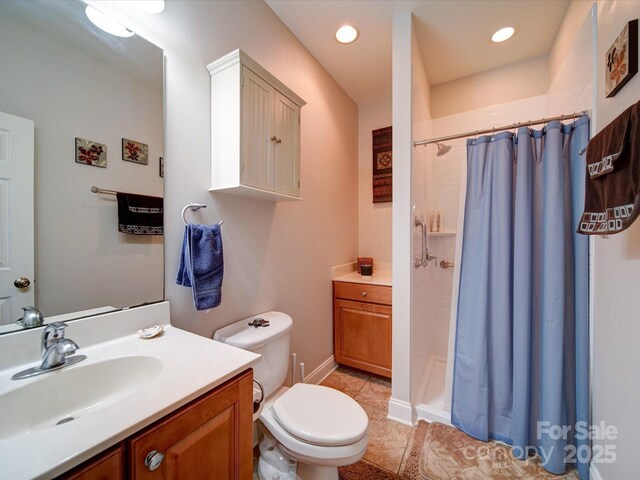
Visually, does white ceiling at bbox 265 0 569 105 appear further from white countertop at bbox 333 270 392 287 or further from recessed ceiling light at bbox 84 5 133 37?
white countertop at bbox 333 270 392 287

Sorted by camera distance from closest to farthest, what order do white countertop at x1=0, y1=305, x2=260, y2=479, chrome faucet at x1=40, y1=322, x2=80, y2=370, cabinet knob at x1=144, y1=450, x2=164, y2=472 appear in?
white countertop at x1=0, y1=305, x2=260, y2=479, cabinet knob at x1=144, y1=450, x2=164, y2=472, chrome faucet at x1=40, y1=322, x2=80, y2=370

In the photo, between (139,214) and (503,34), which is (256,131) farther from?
(503,34)

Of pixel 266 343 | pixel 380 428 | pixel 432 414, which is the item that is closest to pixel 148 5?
pixel 266 343

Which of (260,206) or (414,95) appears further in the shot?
(414,95)

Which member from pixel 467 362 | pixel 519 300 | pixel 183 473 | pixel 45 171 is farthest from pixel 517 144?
pixel 45 171

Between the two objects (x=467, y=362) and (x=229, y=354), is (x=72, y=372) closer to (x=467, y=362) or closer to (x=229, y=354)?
(x=229, y=354)

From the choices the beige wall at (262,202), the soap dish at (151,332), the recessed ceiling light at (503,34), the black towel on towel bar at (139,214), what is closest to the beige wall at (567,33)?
the recessed ceiling light at (503,34)

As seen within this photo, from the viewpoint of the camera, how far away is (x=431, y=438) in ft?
4.99

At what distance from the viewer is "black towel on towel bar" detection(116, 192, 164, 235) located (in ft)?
3.19

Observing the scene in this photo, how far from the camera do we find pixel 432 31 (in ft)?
5.97

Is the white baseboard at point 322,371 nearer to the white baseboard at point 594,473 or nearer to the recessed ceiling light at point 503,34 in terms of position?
the white baseboard at point 594,473

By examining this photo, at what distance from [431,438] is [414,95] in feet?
7.24

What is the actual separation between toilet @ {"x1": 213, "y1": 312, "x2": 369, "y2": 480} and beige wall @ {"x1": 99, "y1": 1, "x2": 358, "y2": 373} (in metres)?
0.25

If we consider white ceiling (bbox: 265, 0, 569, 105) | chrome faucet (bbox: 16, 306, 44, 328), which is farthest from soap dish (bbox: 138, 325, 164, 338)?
white ceiling (bbox: 265, 0, 569, 105)
